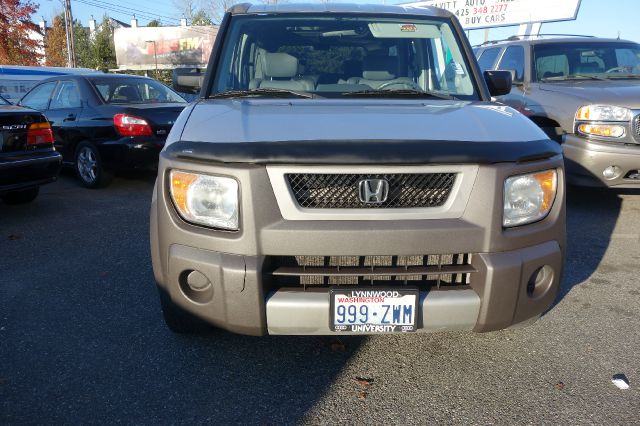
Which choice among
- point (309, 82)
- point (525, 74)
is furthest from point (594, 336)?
point (525, 74)

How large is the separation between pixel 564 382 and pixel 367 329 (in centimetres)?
105

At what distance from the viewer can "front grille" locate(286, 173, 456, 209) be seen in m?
2.13

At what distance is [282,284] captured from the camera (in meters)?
2.22

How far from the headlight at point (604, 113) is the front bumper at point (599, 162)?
→ 23cm

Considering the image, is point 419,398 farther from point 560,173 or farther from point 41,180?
point 41,180

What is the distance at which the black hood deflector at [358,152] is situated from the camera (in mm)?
2072

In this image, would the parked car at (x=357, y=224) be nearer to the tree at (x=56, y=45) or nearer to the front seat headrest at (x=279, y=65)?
the front seat headrest at (x=279, y=65)

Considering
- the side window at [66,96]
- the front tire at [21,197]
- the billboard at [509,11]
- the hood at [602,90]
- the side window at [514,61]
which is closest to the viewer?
the hood at [602,90]

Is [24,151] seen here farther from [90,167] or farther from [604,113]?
[604,113]

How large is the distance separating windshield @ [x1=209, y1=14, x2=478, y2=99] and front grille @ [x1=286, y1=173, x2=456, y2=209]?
Result: 118 centimetres

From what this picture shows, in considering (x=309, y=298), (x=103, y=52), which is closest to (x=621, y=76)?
(x=309, y=298)

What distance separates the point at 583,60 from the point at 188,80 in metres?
5.19

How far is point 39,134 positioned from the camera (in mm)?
5445

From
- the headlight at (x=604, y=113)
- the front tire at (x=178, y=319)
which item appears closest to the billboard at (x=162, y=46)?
the headlight at (x=604, y=113)
